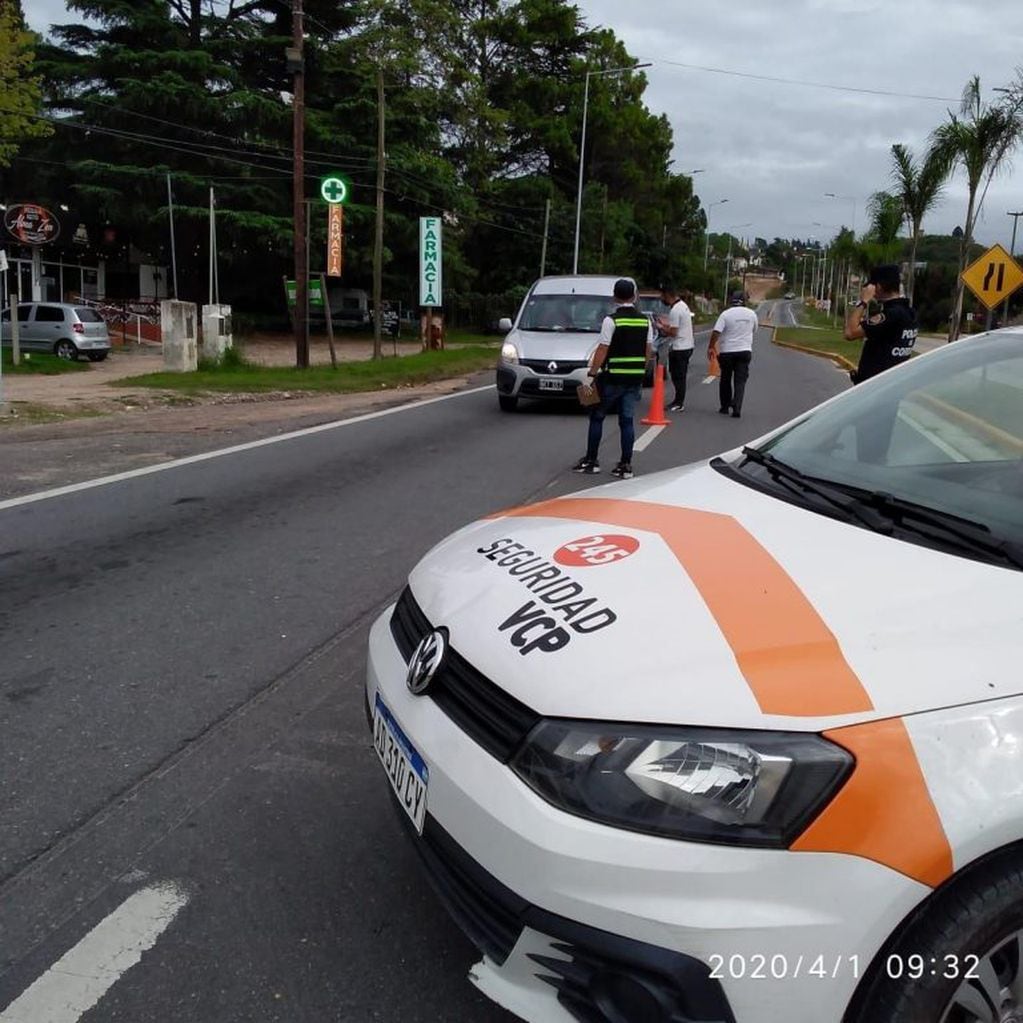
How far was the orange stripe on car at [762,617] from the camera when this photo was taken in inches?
70.2

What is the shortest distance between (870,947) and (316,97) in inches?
1587

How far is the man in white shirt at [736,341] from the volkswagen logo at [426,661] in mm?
11007

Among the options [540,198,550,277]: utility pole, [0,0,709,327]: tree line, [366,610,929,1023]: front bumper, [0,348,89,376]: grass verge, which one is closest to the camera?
[366,610,929,1023]: front bumper

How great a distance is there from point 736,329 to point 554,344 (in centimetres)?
244

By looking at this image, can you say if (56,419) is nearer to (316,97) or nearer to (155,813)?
(155,813)

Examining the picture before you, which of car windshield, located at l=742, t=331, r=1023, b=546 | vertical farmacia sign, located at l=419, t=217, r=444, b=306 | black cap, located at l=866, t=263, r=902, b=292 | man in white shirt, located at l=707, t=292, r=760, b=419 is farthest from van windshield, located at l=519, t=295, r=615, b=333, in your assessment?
vertical farmacia sign, located at l=419, t=217, r=444, b=306

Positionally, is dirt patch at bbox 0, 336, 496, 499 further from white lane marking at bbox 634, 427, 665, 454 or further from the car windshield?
the car windshield

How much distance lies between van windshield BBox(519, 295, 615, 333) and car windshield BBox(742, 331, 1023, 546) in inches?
420

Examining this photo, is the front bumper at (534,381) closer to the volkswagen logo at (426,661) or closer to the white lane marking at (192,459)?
the white lane marking at (192,459)

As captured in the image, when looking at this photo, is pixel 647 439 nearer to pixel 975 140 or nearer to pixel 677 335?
pixel 677 335

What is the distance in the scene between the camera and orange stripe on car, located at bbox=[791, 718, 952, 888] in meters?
1.65

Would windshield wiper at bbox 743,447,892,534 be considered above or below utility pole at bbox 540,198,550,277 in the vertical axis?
below

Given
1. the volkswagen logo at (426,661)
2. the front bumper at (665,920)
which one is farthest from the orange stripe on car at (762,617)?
the volkswagen logo at (426,661)

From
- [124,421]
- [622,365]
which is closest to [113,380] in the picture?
[124,421]
